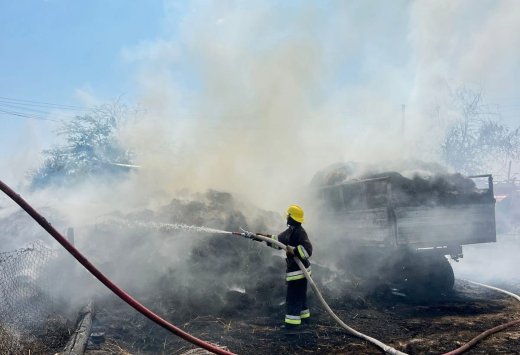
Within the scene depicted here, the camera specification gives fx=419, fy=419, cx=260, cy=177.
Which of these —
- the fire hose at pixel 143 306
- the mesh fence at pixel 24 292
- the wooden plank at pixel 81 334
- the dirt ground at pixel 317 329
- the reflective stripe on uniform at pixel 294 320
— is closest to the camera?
the fire hose at pixel 143 306

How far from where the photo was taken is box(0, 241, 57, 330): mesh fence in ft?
18.2

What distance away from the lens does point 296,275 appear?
632 centimetres

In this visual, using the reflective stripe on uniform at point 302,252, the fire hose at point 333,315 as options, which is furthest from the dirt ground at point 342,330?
the reflective stripe on uniform at point 302,252

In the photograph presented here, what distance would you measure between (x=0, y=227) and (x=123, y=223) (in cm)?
344

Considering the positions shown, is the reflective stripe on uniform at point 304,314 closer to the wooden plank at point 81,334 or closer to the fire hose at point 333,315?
the fire hose at point 333,315

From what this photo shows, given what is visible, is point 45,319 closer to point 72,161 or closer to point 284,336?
point 284,336

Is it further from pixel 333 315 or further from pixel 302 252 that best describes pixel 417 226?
pixel 333 315

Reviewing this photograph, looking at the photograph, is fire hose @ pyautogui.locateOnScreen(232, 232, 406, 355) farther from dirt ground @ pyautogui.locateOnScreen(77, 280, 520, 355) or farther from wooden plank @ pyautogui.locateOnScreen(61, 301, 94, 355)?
wooden plank @ pyautogui.locateOnScreen(61, 301, 94, 355)

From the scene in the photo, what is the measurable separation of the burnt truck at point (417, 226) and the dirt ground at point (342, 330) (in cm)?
61

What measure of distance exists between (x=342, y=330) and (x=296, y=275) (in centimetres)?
102

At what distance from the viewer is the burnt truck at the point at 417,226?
7.78m

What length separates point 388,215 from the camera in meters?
7.77

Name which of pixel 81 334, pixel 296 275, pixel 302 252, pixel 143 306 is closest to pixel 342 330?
pixel 296 275

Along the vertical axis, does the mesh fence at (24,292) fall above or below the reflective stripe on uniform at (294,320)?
above
